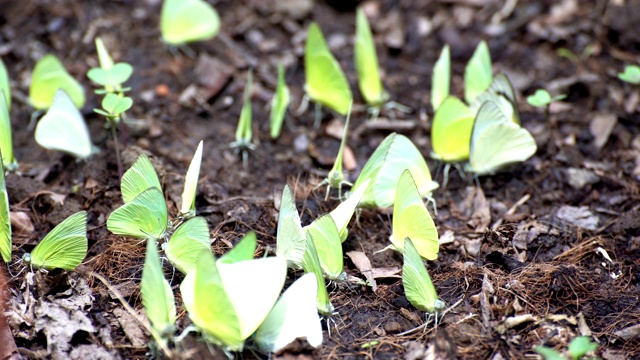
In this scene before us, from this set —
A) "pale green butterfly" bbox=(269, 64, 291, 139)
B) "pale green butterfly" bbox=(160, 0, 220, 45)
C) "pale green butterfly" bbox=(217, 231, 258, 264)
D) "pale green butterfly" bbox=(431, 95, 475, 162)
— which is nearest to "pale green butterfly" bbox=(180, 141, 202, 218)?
"pale green butterfly" bbox=(217, 231, 258, 264)

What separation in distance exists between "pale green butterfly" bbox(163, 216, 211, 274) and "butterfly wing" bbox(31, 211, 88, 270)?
375mm

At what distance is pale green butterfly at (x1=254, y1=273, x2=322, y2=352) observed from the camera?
103 inches

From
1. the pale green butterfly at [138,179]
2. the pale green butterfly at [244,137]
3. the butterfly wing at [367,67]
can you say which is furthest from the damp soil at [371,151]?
the pale green butterfly at [138,179]

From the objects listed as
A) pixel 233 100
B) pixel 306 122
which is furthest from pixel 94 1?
pixel 306 122

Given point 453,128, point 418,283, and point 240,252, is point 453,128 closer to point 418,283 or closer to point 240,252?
point 418,283

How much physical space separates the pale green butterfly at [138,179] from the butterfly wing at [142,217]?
134 millimetres

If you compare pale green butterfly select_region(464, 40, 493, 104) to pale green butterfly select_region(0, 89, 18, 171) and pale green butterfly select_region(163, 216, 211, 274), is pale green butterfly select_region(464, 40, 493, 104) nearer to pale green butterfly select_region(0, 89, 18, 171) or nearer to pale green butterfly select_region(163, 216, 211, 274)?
pale green butterfly select_region(163, 216, 211, 274)

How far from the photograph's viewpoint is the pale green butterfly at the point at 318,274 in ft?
8.86

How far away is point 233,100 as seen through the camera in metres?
4.48

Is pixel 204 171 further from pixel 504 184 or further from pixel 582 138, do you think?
pixel 582 138

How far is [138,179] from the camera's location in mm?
3020

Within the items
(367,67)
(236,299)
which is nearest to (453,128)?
(367,67)

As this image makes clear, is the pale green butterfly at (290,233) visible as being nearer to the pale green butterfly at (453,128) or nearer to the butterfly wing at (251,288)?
the butterfly wing at (251,288)

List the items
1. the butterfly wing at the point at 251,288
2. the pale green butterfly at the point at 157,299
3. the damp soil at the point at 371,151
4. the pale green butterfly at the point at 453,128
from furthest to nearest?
the pale green butterfly at the point at 453,128 → the damp soil at the point at 371,151 → the butterfly wing at the point at 251,288 → the pale green butterfly at the point at 157,299
